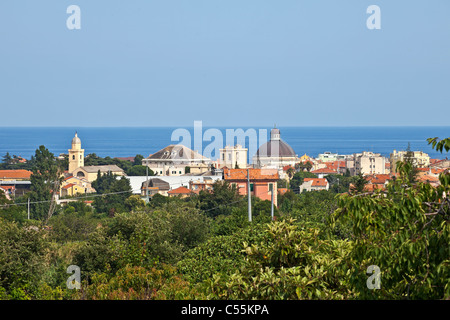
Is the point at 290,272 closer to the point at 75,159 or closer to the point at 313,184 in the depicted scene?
the point at 313,184

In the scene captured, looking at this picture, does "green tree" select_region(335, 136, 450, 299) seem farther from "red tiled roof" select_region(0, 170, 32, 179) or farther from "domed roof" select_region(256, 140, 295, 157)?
"domed roof" select_region(256, 140, 295, 157)

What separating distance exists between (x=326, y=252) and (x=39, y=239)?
770 centimetres

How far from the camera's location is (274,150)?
100m

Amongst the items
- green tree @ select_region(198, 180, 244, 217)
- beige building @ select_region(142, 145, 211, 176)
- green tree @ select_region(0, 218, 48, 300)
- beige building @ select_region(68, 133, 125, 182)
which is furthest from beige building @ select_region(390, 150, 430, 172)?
beige building @ select_region(68, 133, 125, 182)

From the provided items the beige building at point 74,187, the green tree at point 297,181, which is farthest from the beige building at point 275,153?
the beige building at point 74,187

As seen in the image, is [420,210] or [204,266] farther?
[204,266]

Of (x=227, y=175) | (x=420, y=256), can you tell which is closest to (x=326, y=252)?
(x=420, y=256)

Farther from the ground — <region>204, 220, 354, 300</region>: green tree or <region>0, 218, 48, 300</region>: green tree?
<region>204, 220, 354, 300</region>: green tree

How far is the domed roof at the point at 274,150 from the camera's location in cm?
9944

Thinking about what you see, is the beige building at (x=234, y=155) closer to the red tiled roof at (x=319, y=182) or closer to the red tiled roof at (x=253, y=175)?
the red tiled roof at (x=319, y=182)

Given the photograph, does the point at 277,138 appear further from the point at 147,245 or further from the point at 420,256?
the point at 420,256

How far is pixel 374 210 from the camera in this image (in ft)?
12.9

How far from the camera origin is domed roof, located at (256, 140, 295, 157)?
99438 mm

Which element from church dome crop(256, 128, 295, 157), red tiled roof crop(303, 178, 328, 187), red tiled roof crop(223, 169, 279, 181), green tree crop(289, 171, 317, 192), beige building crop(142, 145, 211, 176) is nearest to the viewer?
red tiled roof crop(223, 169, 279, 181)
